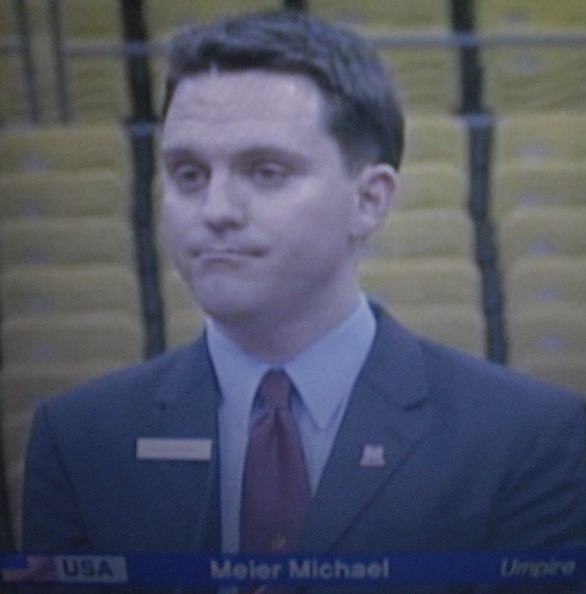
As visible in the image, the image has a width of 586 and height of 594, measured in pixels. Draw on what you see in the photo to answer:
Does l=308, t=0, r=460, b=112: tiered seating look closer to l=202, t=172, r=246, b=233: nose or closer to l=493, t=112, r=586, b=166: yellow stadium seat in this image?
l=493, t=112, r=586, b=166: yellow stadium seat

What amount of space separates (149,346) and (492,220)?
1.80 feet

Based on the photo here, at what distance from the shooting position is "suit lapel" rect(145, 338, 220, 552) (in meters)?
1.32

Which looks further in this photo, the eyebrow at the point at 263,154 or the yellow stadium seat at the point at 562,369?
the yellow stadium seat at the point at 562,369

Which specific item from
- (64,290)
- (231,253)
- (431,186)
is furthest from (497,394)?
(64,290)

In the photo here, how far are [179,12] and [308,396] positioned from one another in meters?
0.59

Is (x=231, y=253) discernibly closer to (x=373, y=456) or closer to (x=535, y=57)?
(x=373, y=456)

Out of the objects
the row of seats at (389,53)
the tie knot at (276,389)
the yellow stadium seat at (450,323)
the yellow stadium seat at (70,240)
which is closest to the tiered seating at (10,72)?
the row of seats at (389,53)

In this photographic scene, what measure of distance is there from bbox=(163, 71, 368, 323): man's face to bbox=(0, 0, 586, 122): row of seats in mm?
116

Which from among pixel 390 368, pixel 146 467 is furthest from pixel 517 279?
pixel 146 467

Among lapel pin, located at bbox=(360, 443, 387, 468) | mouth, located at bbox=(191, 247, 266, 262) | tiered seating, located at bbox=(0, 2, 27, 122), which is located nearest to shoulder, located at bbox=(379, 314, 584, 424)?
lapel pin, located at bbox=(360, 443, 387, 468)

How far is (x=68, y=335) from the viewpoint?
133 centimetres

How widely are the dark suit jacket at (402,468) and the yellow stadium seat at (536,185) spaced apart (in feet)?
0.78

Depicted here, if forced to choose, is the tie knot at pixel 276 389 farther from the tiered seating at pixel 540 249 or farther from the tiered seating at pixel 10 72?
the tiered seating at pixel 10 72

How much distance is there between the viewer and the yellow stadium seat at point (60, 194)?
1.30m
